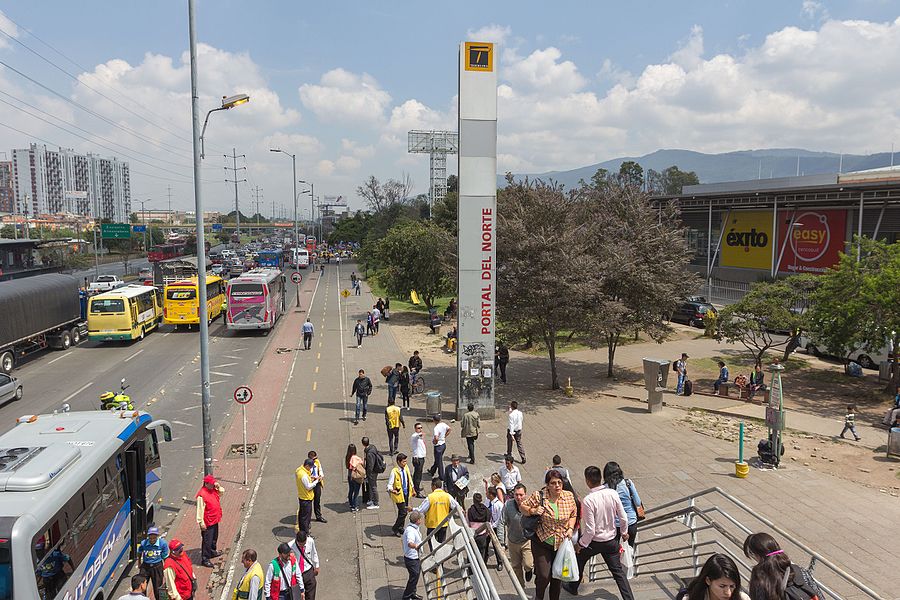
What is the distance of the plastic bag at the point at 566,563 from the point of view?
24.7ft

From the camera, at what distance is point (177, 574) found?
8352mm

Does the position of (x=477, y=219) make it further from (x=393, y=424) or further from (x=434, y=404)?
(x=393, y=424)

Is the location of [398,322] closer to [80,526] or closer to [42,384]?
[42,384]

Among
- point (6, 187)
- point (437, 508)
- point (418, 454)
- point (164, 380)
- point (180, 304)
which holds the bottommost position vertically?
point (164, 380)

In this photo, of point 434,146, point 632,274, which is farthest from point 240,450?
point 434,146

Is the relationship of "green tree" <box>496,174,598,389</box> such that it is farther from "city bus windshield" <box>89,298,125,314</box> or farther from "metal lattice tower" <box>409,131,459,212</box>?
"metal lattice tower" <box>409,131,459,212</box>

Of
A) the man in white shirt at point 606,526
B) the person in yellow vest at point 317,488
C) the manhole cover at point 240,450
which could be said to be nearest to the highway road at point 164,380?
the manhole cover at point 240,450

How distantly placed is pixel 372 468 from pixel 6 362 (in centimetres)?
1942

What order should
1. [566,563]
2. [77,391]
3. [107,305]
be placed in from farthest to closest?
[107,305], [77,391], [566,563]

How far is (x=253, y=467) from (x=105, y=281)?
43.3m

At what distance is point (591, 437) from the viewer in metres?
17.6

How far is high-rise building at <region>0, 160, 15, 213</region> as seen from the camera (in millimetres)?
184500

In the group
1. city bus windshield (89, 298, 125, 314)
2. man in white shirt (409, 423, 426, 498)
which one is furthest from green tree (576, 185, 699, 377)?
city bus windshield (89, 298, 125, 314)

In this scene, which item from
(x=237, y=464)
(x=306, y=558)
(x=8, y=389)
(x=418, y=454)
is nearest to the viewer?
(x=306, y=558)
